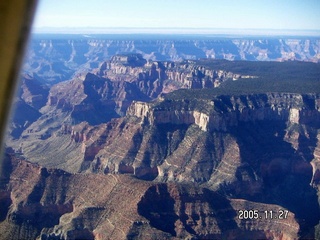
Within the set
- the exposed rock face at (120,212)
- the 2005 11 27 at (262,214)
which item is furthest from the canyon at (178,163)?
the 2005 11 27 at (262,214)

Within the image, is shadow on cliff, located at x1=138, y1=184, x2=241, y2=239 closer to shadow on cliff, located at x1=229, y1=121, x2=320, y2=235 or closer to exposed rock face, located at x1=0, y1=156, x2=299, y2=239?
exposed rock face, located at x1=0, y1=156, x2=299, y2=239

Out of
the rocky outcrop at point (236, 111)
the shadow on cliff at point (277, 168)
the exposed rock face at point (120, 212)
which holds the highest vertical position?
the rocky outcrop at point (236, 111)

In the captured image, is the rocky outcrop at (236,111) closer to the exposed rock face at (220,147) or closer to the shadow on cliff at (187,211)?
the exposed rock face at (220,147)

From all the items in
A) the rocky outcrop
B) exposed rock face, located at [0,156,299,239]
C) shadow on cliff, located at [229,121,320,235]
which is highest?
the rocky outcrop

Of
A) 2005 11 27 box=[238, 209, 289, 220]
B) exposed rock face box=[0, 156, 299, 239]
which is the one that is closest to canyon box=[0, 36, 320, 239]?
exposed rock face box=[0, 156, 299, 239]

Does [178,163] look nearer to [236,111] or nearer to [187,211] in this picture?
[236,111]

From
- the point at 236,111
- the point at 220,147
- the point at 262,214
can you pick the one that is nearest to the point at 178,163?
the point at 220,147
